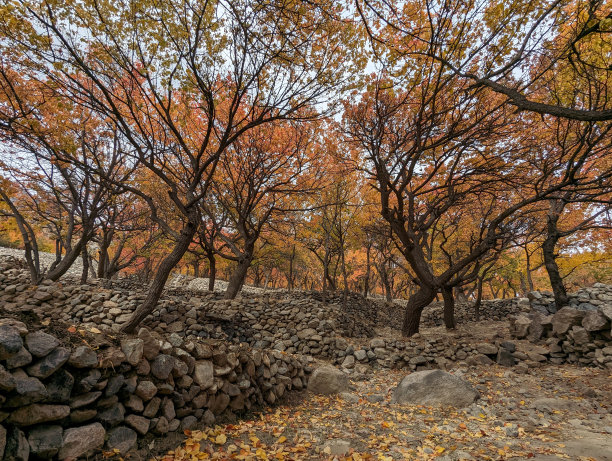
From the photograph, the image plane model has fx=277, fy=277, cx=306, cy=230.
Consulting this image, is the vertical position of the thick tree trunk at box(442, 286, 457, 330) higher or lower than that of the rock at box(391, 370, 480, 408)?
higher

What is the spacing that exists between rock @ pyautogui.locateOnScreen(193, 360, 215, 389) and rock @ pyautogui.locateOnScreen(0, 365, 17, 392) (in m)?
1.81

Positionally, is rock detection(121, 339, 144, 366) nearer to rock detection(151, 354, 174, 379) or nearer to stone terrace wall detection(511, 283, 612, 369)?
rock detection(151, 354, 174, 379)

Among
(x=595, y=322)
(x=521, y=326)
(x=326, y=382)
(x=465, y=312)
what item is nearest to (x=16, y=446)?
(x=326, y=382)

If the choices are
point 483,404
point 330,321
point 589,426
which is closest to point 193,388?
point 483,404

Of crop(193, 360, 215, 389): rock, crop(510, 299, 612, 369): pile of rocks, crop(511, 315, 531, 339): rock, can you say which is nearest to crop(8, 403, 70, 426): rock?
crop(193, 360, 215, 389): rock

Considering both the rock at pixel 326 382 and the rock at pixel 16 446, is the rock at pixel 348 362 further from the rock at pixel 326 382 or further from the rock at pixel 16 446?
the rock at pixel 16 446

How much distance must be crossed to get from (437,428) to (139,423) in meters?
3.57

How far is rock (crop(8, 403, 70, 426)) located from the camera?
207 cm

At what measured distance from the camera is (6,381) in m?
2.00

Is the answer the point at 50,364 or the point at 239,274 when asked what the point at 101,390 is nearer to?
the point at 50,364

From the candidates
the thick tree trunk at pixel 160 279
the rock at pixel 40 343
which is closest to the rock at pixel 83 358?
the rock at pixel 40 343

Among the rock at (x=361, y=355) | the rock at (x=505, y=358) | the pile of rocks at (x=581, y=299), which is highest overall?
the pile of rocks at (x=581, y=299)

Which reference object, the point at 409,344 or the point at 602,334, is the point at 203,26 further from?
the point at 602,334

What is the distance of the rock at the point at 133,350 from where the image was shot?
9.50ft
